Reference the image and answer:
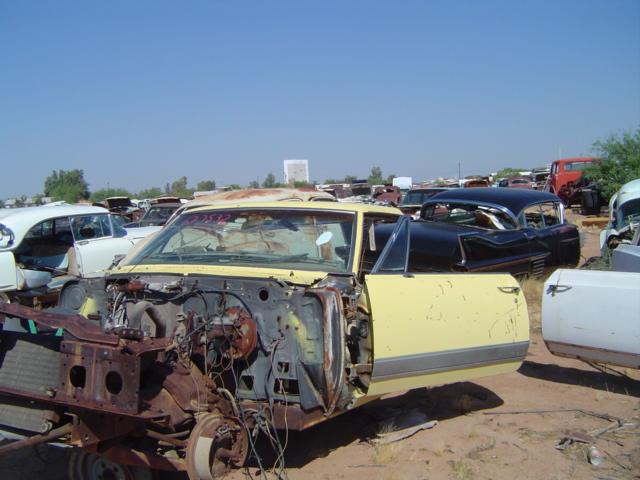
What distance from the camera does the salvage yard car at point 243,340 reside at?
3.08 m

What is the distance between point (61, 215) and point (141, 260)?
5914mm

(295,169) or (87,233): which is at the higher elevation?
(295,169)

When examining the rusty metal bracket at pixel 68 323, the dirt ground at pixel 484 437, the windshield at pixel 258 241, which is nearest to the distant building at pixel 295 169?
the dirt ground at pixel 484 437

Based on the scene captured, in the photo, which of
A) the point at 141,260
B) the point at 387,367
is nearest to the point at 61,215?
the point at 141,260

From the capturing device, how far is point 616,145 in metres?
24.7

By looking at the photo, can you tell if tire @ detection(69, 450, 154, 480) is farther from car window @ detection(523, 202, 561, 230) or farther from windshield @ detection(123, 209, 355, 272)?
car window @ detection(523, 202, 561, 230)

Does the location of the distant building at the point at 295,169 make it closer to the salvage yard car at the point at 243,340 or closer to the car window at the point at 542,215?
the car window at the point at 542,215

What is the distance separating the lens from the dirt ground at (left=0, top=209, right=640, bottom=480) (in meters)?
3.82

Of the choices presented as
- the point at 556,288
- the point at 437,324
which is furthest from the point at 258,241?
the point at 556,288

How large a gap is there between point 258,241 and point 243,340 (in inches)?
45.6

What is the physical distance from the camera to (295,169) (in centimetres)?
2527

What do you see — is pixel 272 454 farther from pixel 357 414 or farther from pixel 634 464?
pixel 634 464

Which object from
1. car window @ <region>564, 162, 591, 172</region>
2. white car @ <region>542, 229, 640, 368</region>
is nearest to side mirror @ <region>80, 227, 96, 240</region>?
white car @ <region>542, 229, 640, 368</region>

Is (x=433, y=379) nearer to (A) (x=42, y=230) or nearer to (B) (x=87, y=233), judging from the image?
(B) (x=87, y=233)
